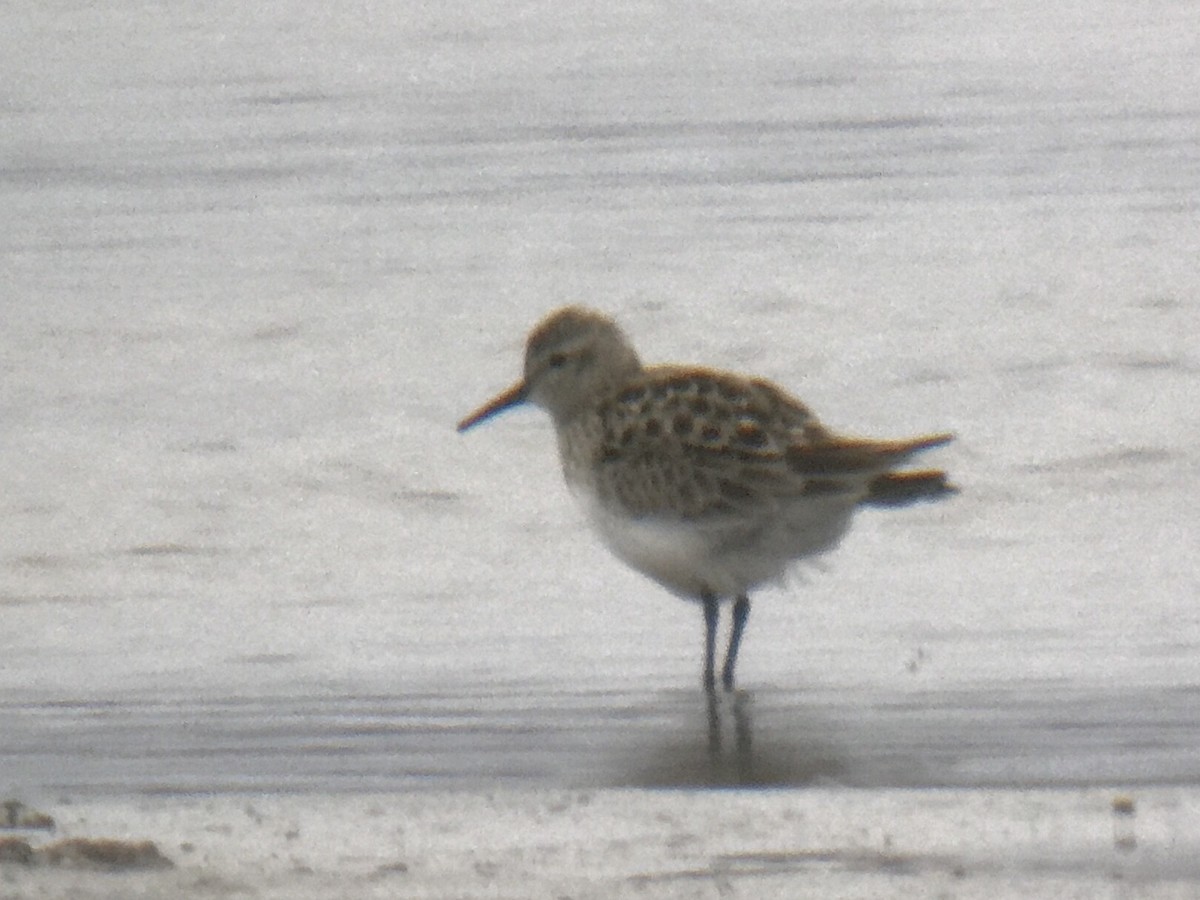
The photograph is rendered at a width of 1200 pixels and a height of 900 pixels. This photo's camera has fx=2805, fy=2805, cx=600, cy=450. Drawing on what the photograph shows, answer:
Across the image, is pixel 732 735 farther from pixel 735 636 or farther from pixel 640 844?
pixel 640 844

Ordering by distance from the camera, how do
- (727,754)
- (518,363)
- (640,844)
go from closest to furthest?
(640,844)
(727,754)
(518,363)

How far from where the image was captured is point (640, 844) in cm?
519

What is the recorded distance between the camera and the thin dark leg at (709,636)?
6.78 meters

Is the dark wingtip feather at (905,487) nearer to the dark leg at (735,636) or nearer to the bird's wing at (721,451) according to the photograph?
the bird's wing at (721,451)

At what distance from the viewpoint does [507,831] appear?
210 inches

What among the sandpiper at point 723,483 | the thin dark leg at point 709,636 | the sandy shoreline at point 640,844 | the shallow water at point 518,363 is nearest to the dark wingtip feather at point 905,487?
the sandpiper at point 723,483

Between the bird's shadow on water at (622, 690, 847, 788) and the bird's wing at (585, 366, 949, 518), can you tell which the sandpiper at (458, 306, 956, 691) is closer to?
the bird's wing at (585, 366, 949, 518)

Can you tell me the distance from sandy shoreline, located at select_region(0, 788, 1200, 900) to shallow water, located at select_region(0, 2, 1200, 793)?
321 millimetres

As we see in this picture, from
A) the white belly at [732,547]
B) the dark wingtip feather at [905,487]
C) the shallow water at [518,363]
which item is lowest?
the shallow water at [518,363]

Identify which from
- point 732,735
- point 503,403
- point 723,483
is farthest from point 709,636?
point 503,403

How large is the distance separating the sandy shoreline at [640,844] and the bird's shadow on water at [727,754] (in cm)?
22

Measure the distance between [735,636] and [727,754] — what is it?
76 cm

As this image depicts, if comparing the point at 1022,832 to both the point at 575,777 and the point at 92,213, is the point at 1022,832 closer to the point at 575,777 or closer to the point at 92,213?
the point at 575,777

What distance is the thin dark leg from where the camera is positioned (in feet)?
22.2
